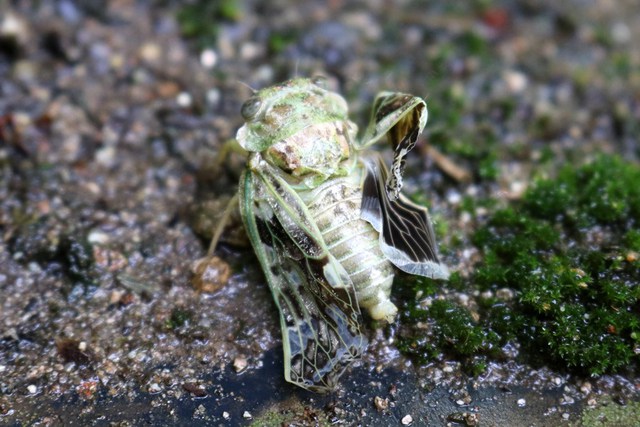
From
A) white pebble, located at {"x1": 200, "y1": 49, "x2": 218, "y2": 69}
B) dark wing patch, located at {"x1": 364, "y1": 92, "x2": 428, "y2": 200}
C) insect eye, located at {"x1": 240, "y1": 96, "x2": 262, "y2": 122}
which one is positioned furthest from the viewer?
white pebble, located at {"x1": 200, "y1": 49, "x2": 218, "y2": 69}

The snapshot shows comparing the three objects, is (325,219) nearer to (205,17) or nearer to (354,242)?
(354,242)

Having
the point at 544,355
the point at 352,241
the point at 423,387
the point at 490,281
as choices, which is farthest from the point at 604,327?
the point at 352,241

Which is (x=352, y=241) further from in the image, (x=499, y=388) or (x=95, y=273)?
(x=95, y=273)

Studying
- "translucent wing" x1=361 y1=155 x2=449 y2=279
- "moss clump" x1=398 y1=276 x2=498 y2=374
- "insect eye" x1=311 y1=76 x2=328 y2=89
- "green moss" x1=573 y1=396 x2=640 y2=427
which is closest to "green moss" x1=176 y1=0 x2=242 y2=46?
"insect eye" x1=311 y1=76 x2=328 y2=89

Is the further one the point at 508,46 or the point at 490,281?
the point at 508,46

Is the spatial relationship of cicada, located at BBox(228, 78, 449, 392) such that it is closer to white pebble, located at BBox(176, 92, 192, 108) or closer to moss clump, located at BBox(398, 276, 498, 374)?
moss clump, located at BBox(398, 276, 498, 374)

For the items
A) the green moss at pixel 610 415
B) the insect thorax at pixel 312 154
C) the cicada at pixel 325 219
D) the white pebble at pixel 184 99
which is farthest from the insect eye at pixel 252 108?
the green moss at pixel 610 415

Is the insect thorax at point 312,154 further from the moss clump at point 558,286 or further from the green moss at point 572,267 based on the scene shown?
the green moss at point 572,267
